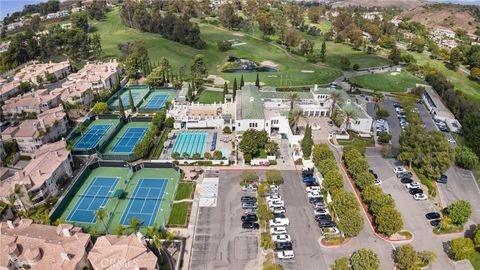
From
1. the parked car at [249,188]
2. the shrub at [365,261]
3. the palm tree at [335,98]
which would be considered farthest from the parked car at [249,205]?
the palm tree at [335,98]

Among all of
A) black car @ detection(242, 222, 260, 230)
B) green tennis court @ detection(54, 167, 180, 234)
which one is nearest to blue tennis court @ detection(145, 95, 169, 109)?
green tennis court @ detection(54, 167, 180, 234)

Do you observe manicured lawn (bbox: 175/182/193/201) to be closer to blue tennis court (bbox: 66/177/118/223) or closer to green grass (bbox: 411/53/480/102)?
blue tennis court (bbox: 66/177/118/223)

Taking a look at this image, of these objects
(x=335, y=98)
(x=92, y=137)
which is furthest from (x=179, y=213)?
(x=335, y=98)

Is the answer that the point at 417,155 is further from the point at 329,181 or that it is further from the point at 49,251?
the point at 49,251

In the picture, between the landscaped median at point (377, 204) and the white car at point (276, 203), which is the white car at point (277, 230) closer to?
the white car at point (276, 203)

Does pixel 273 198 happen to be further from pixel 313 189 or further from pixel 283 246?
pixel 283 246
